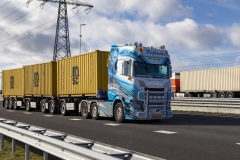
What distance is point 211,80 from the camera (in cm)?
4816

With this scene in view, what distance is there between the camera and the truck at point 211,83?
146ft

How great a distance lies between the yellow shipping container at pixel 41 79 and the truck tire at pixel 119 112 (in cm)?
835

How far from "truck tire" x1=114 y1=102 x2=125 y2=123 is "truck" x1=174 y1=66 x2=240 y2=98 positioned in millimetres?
29553

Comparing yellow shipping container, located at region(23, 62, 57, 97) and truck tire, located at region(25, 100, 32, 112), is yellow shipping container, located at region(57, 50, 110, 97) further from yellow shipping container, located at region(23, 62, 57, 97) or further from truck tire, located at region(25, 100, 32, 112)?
truck tire, located at region(25, 100, 32, 112)

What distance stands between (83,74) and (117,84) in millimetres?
3748

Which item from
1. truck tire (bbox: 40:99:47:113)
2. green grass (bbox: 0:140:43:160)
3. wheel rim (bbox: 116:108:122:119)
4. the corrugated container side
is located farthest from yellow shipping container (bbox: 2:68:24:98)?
the corrugated container side

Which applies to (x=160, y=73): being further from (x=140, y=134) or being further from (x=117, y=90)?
(x=140, y=134)

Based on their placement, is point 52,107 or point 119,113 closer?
point 119,113

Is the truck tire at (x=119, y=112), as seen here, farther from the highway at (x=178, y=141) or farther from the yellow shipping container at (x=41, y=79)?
the yellow shipping container at (x=41, y=79)

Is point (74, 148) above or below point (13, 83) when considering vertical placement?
below

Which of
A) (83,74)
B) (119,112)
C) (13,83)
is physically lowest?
(119,112)

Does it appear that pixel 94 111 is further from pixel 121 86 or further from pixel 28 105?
pixel 28 105

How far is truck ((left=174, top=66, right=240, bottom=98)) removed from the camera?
146 feet

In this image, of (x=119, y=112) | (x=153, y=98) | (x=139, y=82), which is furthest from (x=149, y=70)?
(x=119, y=112)
